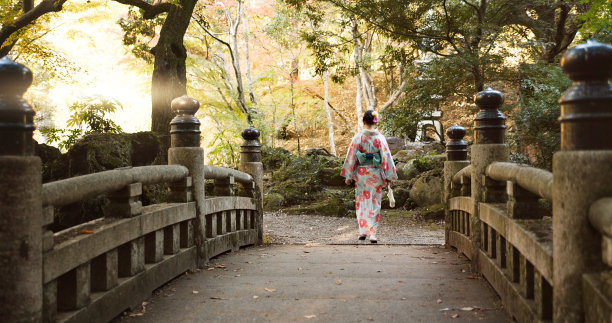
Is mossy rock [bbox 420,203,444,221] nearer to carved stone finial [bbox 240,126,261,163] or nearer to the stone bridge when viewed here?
the stone bridge

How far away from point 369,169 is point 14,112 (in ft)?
19.6

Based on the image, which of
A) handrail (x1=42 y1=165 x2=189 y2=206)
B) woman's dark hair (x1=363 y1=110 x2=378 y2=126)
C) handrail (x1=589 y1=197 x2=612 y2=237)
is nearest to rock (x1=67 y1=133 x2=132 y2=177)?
handrail (x1=42 y1=165 x2=189 y2=206)

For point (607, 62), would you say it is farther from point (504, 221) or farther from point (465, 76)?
point (465, 76)

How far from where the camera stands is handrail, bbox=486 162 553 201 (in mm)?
2470

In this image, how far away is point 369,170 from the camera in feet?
25.5

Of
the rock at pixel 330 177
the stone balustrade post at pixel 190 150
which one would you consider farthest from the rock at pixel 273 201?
the stone balustrade post at pixel 190 150

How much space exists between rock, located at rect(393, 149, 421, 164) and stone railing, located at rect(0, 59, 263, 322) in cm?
1089

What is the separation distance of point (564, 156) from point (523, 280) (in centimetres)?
105

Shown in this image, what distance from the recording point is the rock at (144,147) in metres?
Result: 7.76

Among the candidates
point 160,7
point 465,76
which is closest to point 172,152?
point 160,7

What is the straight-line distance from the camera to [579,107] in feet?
6.84

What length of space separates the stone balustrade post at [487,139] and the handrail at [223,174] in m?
2.64

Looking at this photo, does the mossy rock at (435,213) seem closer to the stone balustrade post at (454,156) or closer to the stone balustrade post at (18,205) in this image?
the stone balustrade post at (454,156)

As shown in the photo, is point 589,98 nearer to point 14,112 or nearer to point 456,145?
point 14,112
